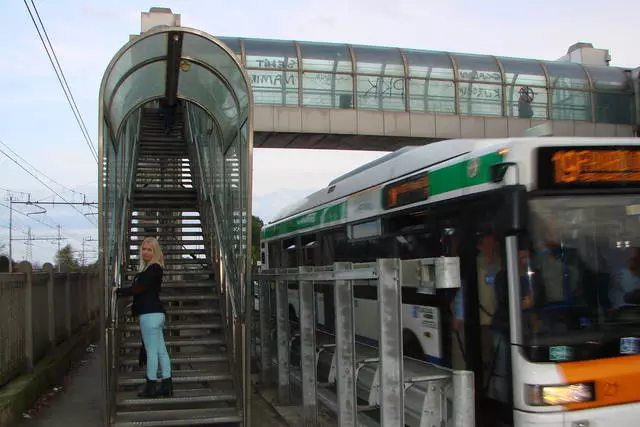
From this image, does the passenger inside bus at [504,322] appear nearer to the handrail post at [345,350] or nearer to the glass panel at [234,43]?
the handrail post at [345,350]

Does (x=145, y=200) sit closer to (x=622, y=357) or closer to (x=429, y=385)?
(x=429, y=385)

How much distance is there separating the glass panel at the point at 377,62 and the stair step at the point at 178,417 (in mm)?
13365

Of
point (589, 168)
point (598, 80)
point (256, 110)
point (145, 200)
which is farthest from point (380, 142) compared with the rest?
point (589, 168)

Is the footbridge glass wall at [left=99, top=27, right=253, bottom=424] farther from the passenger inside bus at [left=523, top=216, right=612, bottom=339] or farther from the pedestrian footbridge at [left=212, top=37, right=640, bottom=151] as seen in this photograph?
the pedestrian footbridge at [left=212, top=37, right=640, bottom=151]

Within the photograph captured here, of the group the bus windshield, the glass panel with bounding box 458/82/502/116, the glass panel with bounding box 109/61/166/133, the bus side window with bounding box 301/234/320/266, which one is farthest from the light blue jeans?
the glass panel with bounding box 458/82/502/116

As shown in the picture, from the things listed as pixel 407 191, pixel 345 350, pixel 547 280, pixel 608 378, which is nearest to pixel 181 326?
pixel 345 350

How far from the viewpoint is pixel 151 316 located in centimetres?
689

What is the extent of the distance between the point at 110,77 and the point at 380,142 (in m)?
12.9

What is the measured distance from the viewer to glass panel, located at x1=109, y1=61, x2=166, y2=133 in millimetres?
7660

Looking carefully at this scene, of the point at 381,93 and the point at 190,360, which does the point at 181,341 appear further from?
the point at 381,93

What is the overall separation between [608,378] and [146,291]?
447cm

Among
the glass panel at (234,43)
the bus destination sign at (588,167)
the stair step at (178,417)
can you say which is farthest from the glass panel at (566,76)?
the stair step at (178,417)

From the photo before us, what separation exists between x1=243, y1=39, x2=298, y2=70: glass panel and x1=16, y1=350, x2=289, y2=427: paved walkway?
412 inches

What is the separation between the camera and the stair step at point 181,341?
8.00 metres
